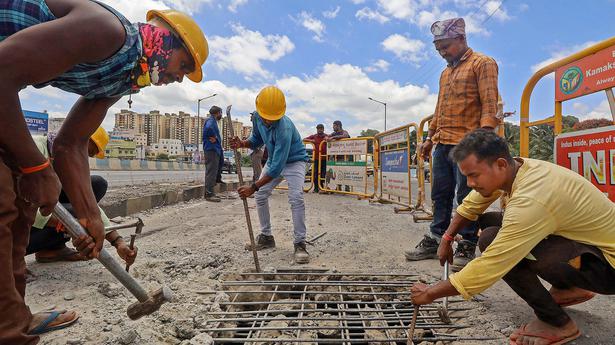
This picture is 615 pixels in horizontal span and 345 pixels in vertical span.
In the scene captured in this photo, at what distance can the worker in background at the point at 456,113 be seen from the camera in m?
3.08

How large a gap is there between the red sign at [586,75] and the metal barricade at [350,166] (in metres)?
5.55

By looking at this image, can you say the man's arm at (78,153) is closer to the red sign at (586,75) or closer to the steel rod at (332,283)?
the steel rod at (332,283)

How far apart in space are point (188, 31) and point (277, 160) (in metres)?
1.86

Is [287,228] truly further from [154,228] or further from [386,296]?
[386,296]

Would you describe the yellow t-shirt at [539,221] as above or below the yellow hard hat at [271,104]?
below

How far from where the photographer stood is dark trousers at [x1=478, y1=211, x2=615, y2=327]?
1780mm

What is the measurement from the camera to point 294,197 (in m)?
3.63

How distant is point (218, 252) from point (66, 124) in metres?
2.21

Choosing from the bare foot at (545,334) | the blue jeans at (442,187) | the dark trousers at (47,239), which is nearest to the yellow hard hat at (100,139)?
the dark trousers at (47,239)

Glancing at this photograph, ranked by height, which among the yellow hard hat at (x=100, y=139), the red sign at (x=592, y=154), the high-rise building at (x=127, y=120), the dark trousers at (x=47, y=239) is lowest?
the dark trousers at (x=47, y=239)

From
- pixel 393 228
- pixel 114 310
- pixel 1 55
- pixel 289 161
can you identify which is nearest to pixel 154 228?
pixel 289 161

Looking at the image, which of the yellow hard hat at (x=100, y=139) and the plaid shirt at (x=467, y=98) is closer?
the plaid shirt at (x=467, y=98)

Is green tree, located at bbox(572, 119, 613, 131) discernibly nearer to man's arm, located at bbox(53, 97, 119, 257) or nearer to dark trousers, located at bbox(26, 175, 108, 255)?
man's arm, located at bbox(53, 97, 119, 257)

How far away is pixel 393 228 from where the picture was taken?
5109 millimetres
